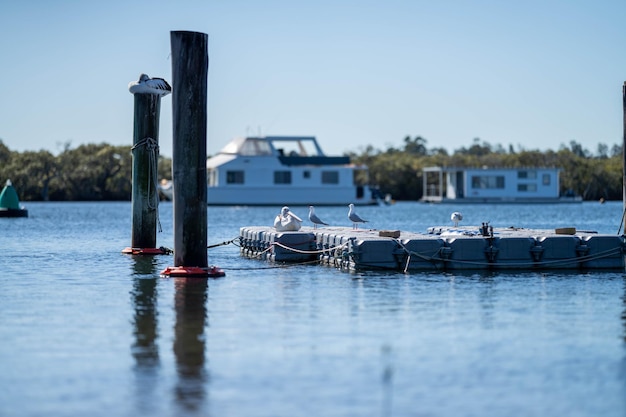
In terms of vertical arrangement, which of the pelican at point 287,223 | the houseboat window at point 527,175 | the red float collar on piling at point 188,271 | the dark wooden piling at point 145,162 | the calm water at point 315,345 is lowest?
the calm water at point 315,345

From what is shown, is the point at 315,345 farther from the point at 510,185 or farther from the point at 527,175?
the point at 527,175

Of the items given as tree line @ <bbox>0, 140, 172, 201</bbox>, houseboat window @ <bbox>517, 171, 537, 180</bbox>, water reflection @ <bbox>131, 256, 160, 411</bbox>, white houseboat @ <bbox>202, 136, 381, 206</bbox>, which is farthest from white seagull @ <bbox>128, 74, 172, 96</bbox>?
tree line @ <bbox>0, 140, 172, 201</bbox>

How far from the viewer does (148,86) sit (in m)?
26.7

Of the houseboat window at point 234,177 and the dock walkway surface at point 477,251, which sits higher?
the houseboat window at point 234,177

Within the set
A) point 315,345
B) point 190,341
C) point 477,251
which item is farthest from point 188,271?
point 315,345

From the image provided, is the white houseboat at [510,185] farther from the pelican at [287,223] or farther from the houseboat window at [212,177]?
the pelican at [287,223]

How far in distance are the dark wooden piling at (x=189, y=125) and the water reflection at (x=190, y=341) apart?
51.6 inches

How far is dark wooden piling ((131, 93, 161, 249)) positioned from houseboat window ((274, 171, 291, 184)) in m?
77.3

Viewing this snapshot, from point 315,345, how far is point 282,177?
9259 centimetres

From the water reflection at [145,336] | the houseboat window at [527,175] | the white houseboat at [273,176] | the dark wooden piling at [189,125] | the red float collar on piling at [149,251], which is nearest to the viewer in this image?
the water reflection at [145,336]

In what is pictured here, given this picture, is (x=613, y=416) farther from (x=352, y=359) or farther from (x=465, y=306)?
(x=465, y=306)

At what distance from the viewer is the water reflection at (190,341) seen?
10781 millimetres

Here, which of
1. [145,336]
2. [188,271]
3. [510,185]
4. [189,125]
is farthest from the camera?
[510,185]

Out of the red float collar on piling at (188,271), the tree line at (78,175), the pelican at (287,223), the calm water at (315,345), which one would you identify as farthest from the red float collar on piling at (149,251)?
the tree line at (78,175)
